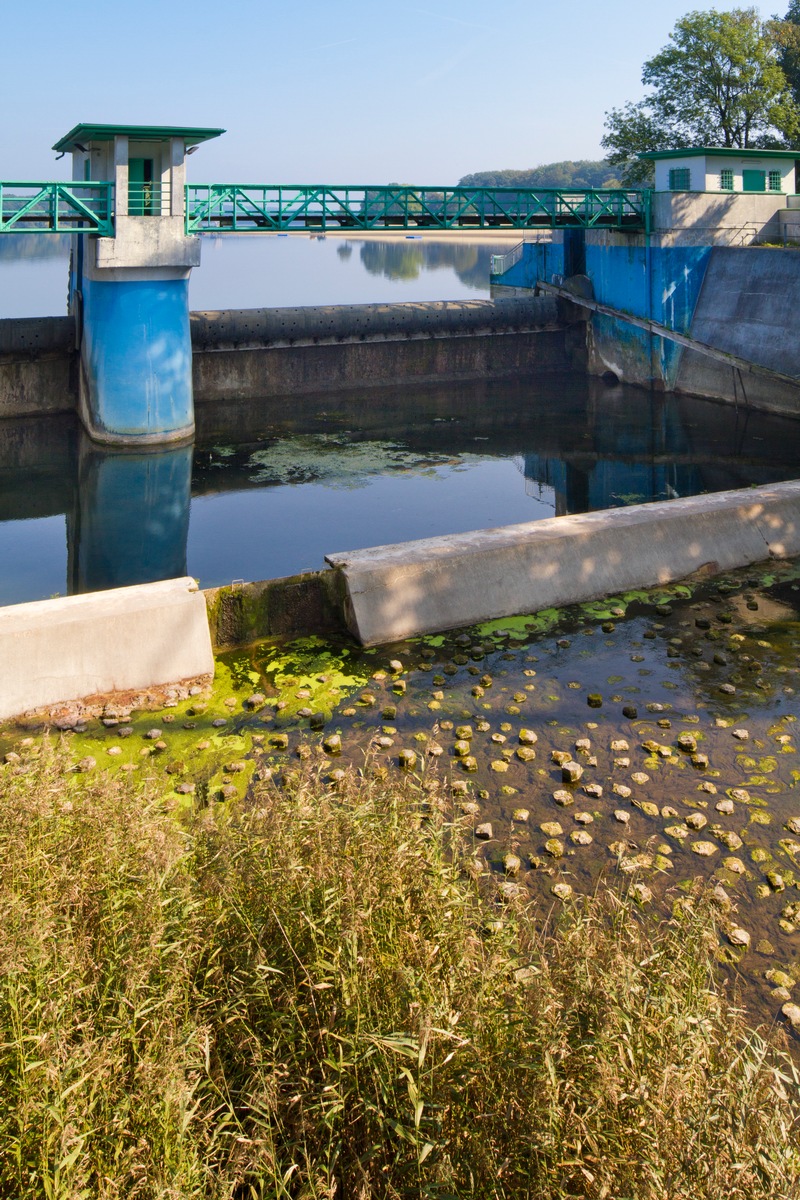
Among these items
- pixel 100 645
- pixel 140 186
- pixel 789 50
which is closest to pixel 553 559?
pixel 100 645

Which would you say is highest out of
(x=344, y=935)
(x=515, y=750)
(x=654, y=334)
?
(x=654, y=334)

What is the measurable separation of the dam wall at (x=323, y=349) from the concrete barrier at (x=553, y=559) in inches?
485

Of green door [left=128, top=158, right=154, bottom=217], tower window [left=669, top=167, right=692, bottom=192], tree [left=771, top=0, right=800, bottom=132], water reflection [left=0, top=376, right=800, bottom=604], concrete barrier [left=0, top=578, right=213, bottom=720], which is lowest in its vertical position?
concrete barrier [left=0, top=578, right=213, bottom=720]

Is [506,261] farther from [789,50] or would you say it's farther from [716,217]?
[789,50]

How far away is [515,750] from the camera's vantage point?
7375mm

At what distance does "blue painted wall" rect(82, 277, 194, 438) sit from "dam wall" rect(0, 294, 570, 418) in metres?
1.74

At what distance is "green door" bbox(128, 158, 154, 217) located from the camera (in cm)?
1797

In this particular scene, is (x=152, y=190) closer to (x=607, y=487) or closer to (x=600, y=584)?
(x=607, y=487)

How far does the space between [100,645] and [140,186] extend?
1258cm

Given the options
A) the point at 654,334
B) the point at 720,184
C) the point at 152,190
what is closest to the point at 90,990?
the point at 152,190

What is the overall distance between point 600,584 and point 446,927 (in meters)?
6.83

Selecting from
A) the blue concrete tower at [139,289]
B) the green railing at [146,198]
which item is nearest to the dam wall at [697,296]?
the blue concrete tower at [139,289]

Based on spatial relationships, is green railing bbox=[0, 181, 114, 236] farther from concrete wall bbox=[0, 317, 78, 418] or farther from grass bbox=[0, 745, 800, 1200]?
grass bbox=[0, 745, 800, 1200]

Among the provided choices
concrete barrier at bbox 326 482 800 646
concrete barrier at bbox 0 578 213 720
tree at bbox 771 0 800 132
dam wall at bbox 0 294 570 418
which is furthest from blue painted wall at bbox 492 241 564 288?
concrete barrier at bbox 0 578 213 720
